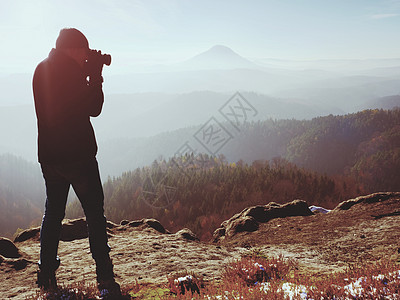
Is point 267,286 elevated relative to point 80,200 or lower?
lower

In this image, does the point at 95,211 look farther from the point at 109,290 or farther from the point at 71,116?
the point at 71,116

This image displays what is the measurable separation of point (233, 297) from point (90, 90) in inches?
111

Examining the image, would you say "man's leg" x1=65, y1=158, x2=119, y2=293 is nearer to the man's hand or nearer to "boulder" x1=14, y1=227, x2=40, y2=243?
the man's hand

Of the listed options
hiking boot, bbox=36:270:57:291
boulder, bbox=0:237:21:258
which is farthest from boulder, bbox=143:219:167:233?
hiking boot, bbox=36:270:57:291

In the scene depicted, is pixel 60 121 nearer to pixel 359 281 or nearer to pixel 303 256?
pixel 359 281

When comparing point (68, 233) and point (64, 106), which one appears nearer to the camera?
point (64, 106)

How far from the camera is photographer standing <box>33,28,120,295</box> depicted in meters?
3.43

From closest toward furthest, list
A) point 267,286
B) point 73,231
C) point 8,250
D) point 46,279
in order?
point 267,286
point 46,279
point 8,250
point 73,231

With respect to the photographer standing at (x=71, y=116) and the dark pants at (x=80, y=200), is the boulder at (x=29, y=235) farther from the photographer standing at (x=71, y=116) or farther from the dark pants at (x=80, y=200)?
the photographer standing at (x=71, y=116)

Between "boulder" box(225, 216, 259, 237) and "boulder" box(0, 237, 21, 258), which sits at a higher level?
"boulder" box(0, 237, 21, 258)

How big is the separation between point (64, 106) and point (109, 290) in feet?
7.43

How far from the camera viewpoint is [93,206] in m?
3.71

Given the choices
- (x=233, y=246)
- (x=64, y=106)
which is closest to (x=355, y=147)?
(x=233, y=246)

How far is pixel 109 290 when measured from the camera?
3.55 meters
